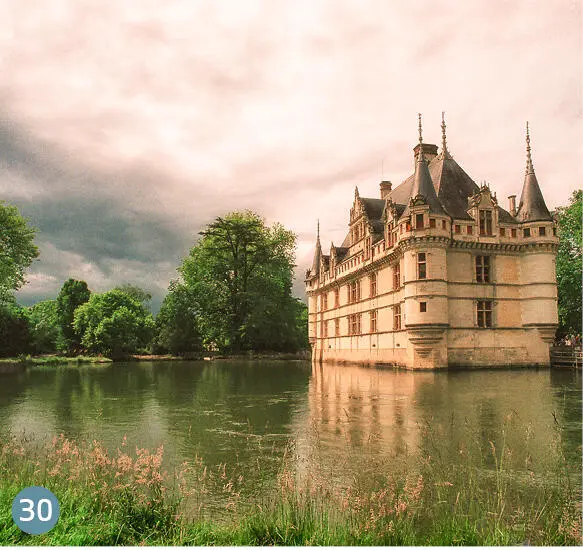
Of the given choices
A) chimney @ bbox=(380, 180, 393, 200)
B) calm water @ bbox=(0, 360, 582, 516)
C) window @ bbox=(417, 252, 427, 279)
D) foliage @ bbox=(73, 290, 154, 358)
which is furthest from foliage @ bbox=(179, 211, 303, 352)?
calm water @ bbox=(0, 360, 582, 516)

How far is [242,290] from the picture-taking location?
5409 cm

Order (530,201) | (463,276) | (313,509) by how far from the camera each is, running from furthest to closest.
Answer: (530,201)
(463,276)
(313,509)

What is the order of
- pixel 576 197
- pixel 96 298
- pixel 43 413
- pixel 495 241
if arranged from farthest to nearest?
pixel 96 298, pixel 576 197, pixel 495 241, pixel 43 413

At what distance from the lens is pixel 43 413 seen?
48.3 ft

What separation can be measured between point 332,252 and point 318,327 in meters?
8.58

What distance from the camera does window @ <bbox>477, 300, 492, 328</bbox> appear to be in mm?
32469

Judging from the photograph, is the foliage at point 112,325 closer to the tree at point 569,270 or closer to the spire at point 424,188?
the spire at point 424,188

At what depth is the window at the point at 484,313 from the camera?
107 feet

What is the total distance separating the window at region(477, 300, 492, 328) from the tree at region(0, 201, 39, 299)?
3116cm

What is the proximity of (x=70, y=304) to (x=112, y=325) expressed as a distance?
17182 mm

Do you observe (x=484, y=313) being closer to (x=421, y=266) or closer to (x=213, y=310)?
(x=421, y=266)

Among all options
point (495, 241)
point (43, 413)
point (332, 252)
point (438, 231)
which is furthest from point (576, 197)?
point (43, 413)

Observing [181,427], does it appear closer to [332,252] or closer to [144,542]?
[144,542]

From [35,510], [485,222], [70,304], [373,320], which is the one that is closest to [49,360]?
[70,304]
